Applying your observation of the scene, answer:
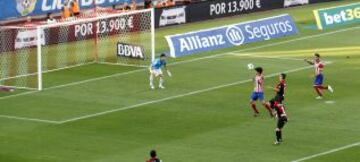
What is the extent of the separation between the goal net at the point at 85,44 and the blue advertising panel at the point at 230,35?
5.41 ft

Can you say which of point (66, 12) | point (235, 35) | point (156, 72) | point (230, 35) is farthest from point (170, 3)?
point (156, 72)

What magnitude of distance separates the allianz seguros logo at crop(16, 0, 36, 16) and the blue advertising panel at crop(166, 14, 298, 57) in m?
12.3

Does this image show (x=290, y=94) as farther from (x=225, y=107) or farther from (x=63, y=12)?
(x=63, y=12)

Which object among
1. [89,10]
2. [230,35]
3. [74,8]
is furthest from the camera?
[89,10]

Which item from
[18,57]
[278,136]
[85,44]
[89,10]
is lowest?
[278,136]

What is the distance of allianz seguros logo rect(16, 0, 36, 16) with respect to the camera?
64.6 meters

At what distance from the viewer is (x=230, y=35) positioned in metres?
59.5

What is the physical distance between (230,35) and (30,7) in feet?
42.5

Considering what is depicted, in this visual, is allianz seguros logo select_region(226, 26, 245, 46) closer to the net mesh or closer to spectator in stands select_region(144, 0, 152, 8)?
the net mesh

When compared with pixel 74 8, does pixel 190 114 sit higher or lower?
lower

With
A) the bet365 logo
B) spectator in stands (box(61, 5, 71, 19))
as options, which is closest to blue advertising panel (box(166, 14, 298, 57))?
the bet365 logo

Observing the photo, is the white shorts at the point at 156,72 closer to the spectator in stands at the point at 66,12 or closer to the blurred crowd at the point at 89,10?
the blurred crowd at the point at 89,10

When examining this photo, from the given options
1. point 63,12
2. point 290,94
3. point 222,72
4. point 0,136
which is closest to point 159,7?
point 63,12

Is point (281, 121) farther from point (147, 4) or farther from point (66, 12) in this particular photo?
point (147, 4)
